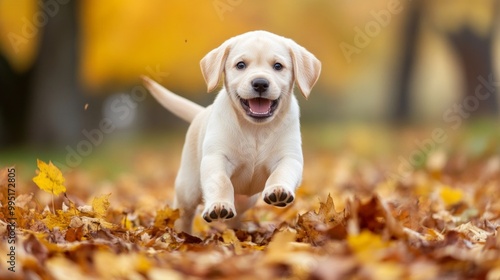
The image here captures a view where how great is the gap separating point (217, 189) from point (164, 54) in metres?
11.9

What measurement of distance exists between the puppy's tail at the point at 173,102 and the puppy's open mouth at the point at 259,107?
1115 millimetres

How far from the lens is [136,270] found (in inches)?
111

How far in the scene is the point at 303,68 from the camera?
4.48m

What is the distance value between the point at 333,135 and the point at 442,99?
7220 millimetres

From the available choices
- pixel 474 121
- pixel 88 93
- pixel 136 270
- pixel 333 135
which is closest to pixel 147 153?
pixel 88 93

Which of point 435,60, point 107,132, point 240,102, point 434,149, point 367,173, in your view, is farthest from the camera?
→ point 435,60

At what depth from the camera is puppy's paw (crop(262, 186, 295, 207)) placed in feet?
12.7

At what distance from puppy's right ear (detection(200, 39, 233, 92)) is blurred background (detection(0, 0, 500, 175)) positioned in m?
7.87

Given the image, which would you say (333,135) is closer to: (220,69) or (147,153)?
(147,153)

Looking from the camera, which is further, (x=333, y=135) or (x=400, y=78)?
(x=400, y=78)

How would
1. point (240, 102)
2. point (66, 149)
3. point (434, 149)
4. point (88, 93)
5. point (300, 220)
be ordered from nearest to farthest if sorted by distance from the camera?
point (300, 220)
point (240, 102)
point (434, 149)
point (66, 149)
point (88, 93)

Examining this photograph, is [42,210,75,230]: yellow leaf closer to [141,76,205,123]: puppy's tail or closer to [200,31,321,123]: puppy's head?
[200,31,321,123]: puppy's head

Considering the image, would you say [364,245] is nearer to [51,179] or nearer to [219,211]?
[219,211]

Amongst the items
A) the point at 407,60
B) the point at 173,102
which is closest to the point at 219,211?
the point at 173,102
